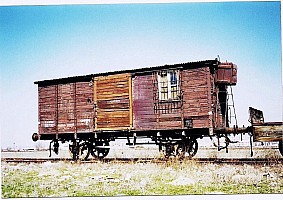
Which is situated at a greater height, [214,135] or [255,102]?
[255,102]

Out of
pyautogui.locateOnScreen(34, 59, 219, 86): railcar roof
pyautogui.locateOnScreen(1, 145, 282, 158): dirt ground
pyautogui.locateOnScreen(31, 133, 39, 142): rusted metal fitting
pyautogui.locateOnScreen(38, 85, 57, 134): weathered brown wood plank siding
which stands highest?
pyautogui.locateOnScreen(34, 59, 219, 86): railcar roof

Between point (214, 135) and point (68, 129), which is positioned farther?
point (68, 129)

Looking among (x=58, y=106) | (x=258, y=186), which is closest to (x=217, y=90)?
(x=258, y=186)

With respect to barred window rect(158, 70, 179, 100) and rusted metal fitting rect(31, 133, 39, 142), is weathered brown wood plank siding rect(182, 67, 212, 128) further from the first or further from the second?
rusted metal fitting rect(31, 133, 39, 142)

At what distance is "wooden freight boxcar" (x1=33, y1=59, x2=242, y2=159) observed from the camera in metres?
14.2

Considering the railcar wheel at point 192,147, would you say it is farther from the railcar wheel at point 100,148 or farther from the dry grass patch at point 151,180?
the railcar wheel at point 100,148

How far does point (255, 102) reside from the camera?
14195mm

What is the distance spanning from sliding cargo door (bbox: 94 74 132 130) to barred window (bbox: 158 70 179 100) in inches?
43.3

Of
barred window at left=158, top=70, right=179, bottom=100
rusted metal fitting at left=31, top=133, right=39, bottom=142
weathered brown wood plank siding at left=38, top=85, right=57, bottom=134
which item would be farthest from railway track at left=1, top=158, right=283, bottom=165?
barred window at left=158, top=70, right=179, bottom=100

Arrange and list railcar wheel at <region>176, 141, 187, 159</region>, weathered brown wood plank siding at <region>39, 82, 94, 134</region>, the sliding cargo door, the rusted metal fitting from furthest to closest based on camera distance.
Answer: the rusted metal fitting
weathered brown wood plank siding at <region>39, 82, 94, 134</region>
the sliding cargo door
railcar wheel at <region>176, 141, 187, 159</region>

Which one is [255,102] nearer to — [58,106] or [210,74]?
[210,74]

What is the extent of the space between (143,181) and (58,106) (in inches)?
193

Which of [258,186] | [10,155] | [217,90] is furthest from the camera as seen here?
[10,155]

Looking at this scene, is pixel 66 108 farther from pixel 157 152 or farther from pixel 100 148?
pixel 157 152
